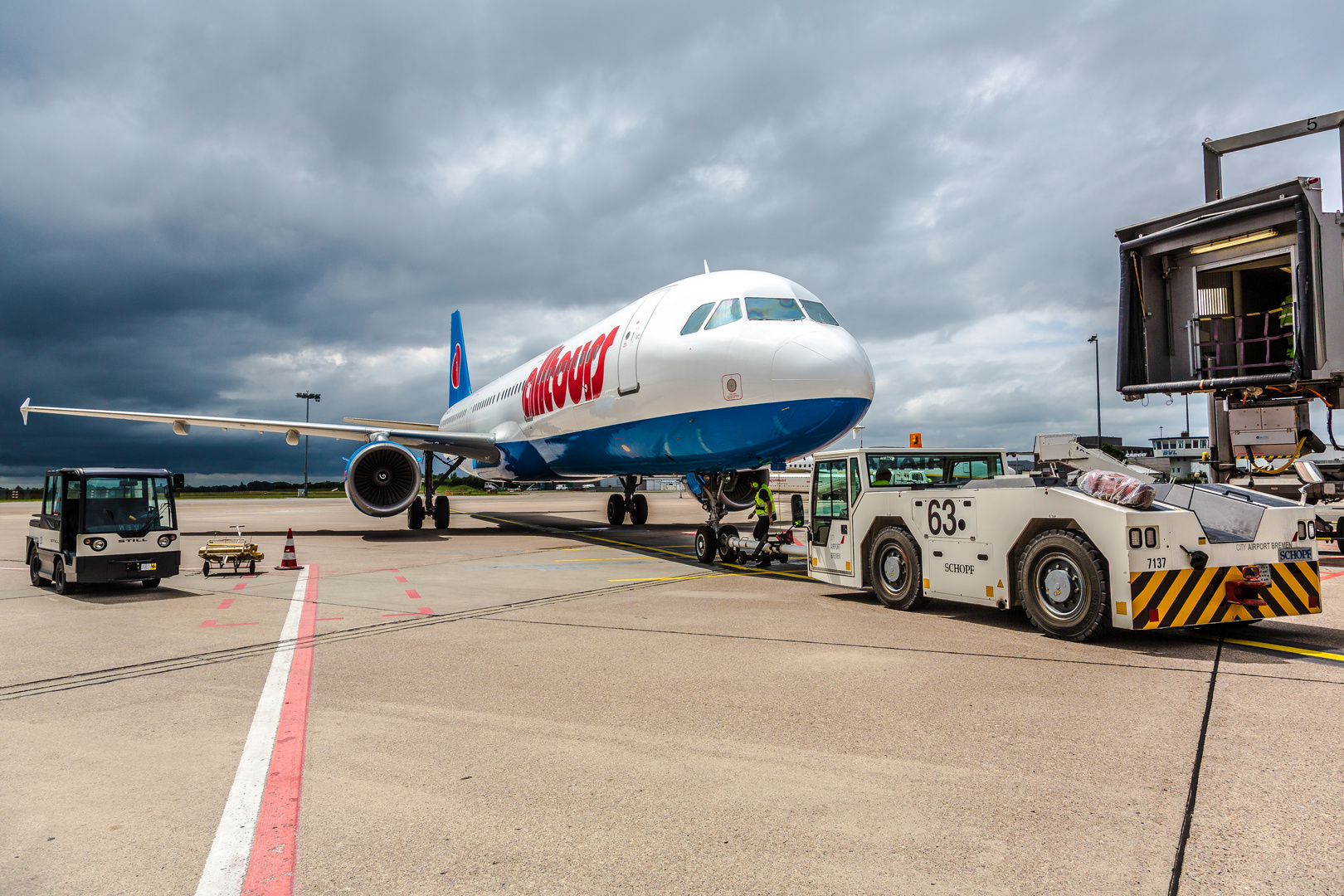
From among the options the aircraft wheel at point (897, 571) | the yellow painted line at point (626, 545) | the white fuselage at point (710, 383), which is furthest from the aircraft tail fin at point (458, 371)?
the aircraft wheel at point (897, 571)

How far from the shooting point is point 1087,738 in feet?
14.3

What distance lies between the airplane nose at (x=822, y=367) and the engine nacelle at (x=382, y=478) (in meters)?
11.2

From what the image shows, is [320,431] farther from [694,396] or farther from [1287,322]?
[1287,322]

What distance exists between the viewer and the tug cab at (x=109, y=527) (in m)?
10.2

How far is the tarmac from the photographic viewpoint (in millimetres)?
2928

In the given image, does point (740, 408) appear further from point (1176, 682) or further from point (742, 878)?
point (742, 878)

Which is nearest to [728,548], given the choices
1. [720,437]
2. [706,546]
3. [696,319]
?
[706,546]

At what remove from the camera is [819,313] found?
40.4 feet

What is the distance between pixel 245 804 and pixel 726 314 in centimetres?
970

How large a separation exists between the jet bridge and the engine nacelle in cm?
1563

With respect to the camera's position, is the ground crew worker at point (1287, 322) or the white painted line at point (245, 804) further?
the ground crew worker at point (1287, 322)

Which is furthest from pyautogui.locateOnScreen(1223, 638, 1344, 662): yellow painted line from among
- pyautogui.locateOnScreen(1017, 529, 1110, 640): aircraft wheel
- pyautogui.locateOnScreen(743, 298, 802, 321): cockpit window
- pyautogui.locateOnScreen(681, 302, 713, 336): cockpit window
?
pyautogui.locateOnScreen(681, 302, 713, 336): cockpit window

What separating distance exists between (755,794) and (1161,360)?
14.7 metres

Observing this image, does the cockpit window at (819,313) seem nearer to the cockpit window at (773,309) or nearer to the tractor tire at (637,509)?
the cockpit window at (773,309)
